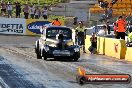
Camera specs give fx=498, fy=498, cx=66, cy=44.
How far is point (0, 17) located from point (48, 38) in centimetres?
1939

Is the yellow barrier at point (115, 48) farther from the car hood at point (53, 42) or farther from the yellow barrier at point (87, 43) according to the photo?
the car hood at point (53, 42)

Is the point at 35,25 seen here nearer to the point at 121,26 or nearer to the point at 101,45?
the point at 101,45

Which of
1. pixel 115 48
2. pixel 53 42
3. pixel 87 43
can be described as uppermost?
pixel 53 42

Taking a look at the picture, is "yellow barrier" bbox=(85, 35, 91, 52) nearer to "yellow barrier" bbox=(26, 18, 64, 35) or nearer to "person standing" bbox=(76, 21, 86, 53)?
"person standing" bbox=(76, 21, 86, 53)

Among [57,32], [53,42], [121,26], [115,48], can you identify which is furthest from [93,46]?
[53,42]

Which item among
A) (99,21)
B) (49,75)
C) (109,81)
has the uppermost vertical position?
(109,81)

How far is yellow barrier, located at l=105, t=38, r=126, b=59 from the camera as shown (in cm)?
2403

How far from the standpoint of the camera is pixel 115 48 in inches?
980

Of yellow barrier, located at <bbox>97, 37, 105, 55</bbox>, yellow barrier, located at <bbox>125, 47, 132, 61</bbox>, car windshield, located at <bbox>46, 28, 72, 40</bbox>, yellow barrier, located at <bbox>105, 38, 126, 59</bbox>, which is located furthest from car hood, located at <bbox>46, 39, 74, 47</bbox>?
yellow barrier, located at <bbox>97, 37, 105, 55</bbox>

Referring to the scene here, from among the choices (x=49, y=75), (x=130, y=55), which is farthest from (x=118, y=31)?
(x=49, y=75)

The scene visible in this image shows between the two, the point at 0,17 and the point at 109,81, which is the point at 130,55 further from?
the point at 0,17

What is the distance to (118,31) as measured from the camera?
26703 mm

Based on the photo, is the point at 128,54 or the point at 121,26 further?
the point at 121,26

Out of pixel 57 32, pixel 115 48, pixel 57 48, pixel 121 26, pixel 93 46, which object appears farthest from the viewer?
pixel 93 46
